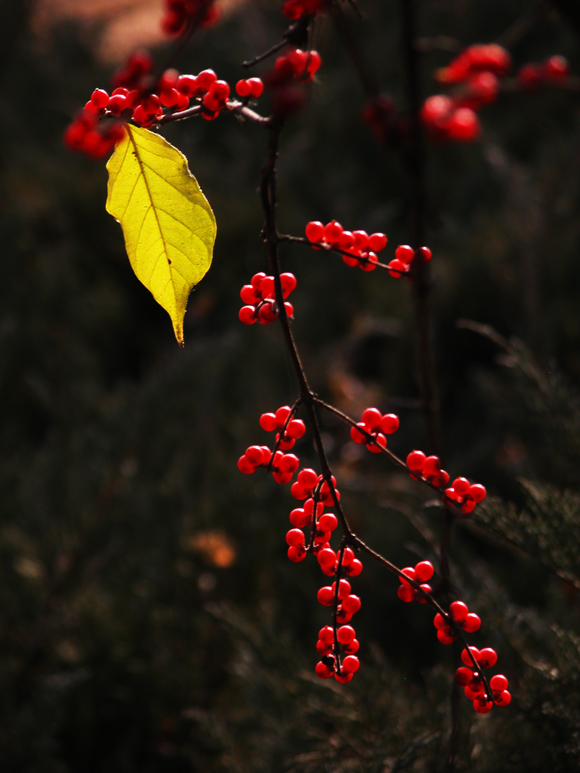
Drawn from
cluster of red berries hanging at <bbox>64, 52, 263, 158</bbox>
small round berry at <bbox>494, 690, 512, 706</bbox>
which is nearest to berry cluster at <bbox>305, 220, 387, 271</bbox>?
cluster of red berries hanging at <bbox>64, 52, 263, 158</bbox>

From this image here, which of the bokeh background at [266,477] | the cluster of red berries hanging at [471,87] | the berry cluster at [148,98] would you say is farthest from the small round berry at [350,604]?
the cluster of red berries hanging at [471,87]

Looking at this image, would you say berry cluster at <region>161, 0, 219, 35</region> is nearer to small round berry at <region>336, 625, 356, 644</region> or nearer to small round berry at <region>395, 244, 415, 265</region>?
small round berry at <region>395, 244, 415, 265</region>

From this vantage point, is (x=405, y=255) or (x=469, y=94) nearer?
(x=405, y=255)

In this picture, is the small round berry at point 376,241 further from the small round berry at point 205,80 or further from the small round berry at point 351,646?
the small round berry at point 351,646

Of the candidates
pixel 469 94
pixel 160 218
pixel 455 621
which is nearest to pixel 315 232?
pixel 160 218

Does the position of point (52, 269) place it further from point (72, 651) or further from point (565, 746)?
point (565, 746)

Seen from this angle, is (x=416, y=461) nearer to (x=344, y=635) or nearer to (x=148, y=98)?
(x=344, y=635)
